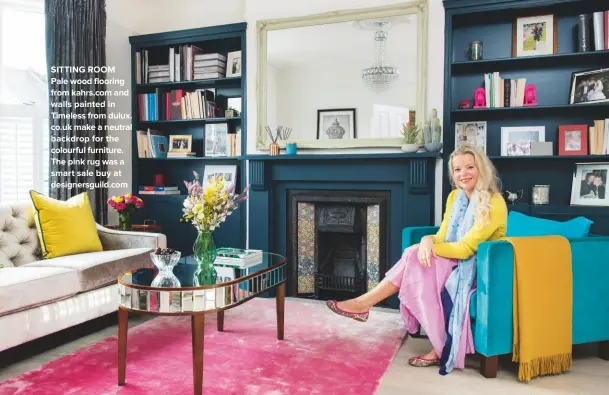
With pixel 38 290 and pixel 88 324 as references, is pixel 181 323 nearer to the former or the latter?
pixel 88 324

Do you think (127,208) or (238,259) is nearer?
(238,259)

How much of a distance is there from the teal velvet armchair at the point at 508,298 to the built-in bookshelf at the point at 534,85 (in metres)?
0.93

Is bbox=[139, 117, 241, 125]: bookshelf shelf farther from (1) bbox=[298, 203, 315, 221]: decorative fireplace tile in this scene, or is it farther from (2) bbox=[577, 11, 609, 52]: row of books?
(2) bbox=[577, 11, 609, 52]: row of books

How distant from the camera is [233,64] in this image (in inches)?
177

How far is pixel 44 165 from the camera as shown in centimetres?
402

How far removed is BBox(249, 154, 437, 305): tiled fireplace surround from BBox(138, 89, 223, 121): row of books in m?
0.81

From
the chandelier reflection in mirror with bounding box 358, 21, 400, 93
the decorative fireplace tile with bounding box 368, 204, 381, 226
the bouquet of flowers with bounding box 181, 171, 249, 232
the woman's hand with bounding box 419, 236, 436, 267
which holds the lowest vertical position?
the woman's hand with bounding box 419, 236, 436, 267

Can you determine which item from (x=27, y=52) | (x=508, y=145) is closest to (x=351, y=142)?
(x=508, y=145)

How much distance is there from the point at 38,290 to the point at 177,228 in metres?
2.02

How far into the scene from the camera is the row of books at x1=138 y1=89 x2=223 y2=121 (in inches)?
179

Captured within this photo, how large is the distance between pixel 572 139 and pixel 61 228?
3.68 meters

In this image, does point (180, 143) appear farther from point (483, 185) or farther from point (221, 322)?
point (483, 185)

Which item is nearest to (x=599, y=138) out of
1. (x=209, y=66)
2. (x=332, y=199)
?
(x=332, y=199)

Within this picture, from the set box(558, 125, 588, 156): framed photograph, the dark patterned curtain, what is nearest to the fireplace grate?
box(558, 125, 588, 156): framed photograph
